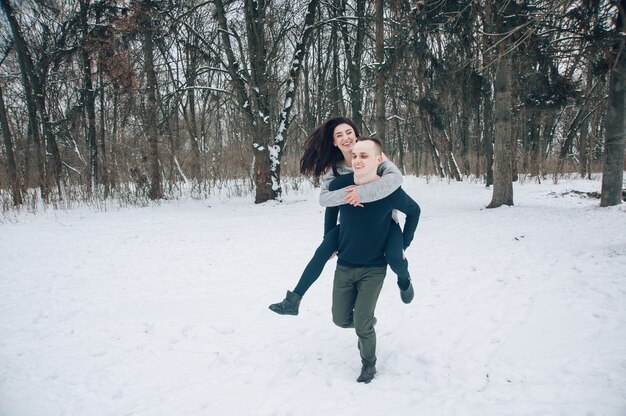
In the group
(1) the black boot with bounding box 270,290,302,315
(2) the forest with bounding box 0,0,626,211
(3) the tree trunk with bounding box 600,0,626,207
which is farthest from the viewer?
(2) the forest with bounding box 0,0,626,211

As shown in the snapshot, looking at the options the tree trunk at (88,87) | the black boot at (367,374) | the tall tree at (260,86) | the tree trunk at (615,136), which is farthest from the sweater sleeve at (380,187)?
the tree trunk at (88,87)

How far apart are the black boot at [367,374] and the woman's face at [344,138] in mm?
1719

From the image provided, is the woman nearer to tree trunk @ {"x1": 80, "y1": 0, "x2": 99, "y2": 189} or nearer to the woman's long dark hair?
the woman's long dark hair

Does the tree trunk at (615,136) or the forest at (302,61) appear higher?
the forest at (302,61)

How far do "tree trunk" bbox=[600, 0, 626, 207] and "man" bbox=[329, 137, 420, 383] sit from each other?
7970 mm

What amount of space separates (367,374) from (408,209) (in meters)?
1.33

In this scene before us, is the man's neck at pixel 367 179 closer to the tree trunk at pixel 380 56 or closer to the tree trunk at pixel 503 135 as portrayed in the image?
the tree trunk at pixel 503 135

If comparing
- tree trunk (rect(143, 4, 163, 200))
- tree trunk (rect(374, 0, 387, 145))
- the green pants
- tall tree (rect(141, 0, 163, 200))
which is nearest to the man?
the green pants

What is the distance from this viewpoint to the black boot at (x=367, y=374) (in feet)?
9.01

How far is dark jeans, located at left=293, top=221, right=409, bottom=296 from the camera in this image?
2.59 m

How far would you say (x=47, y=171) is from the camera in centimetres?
1255

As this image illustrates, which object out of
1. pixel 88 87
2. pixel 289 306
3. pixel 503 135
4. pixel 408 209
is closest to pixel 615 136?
pixel 503 135

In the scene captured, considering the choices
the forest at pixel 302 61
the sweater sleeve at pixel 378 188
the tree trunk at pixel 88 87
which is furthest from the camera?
the tree trunk at pixel 88 87

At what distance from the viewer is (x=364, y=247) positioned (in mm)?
2623
